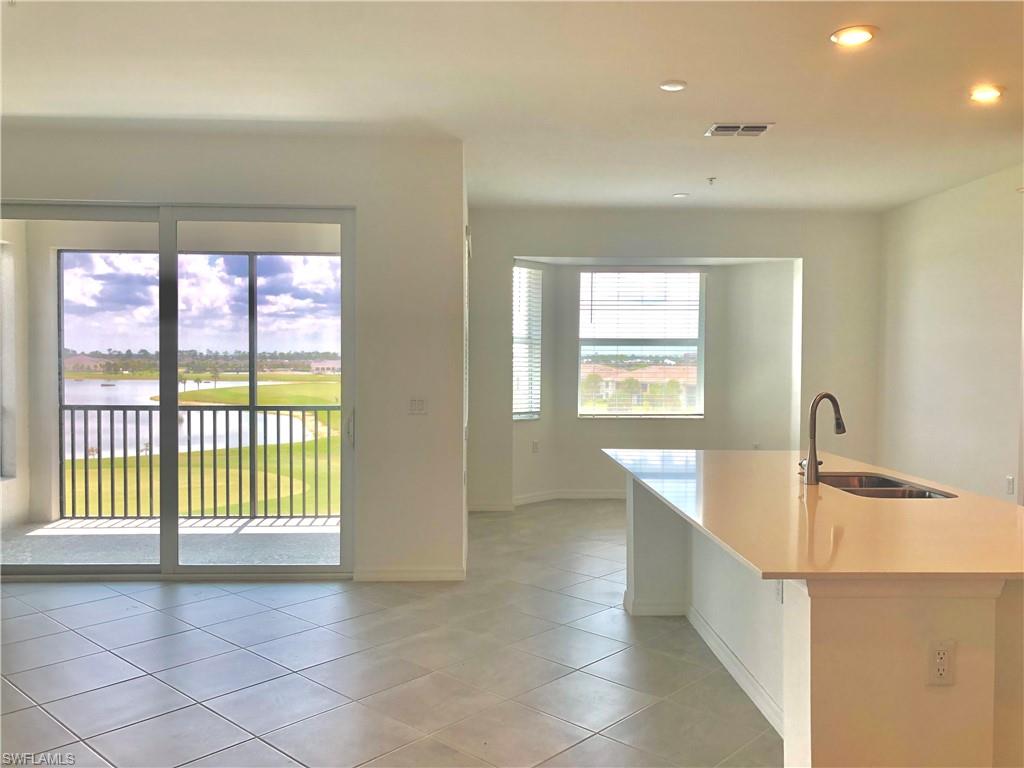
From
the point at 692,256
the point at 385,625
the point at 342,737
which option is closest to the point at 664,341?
the point at 692,256

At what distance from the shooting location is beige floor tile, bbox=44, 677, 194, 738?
2678 millimetres

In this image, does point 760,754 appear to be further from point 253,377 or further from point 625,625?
point 253,377

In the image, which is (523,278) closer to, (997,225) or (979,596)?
(997,225)

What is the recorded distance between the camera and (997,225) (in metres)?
5.09

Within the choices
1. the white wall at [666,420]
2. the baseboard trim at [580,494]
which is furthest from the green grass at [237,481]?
the baseboard trim at [580,494]

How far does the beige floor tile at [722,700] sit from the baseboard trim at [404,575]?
1850mm

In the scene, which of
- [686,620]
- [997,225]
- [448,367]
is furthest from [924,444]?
[448,367]

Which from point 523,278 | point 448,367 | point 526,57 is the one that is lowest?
point 448,367

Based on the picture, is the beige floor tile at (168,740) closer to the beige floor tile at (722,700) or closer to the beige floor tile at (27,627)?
the beige floor tile at (27,627)

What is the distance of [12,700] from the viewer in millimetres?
2850

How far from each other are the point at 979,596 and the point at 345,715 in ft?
7.01

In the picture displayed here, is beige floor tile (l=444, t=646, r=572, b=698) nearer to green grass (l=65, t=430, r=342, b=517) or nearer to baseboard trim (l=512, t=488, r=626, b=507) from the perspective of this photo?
green grass (l=65, t=430, r=342, b=517)

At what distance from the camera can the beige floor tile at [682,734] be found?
248 centimetres

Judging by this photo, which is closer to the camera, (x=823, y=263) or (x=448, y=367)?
(x=448, y=367)
